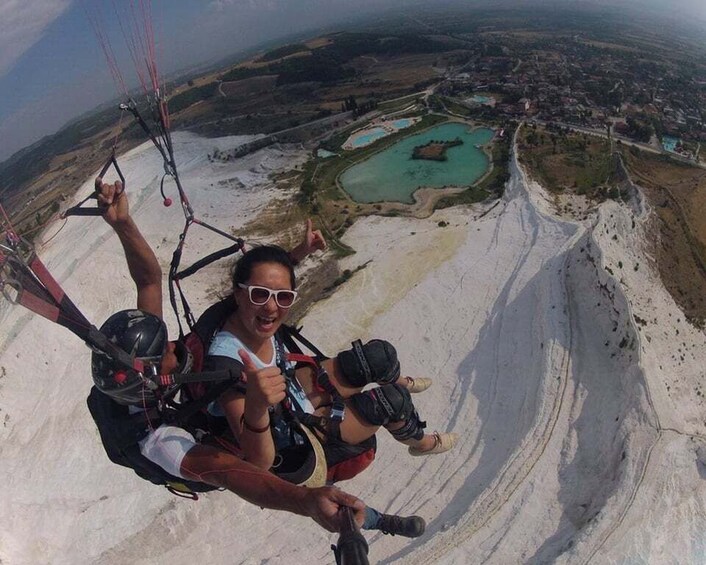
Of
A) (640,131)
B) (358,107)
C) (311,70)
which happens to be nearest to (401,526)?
(640,131)

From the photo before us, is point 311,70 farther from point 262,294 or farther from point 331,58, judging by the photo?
point 262,294

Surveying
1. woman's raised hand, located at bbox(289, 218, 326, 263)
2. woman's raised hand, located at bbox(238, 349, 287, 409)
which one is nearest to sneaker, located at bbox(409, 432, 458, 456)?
woman's raised hand, located at bbox(289, 218, 326, 263)

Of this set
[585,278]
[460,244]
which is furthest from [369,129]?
[585,278]

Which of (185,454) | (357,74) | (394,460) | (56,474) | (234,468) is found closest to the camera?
(234,468)

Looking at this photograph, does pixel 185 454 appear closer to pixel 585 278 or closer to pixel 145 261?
pixel 145 261

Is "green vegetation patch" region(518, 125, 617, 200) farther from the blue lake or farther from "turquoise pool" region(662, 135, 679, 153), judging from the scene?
"turquoise pool" region(662, 135, 679, 153)
